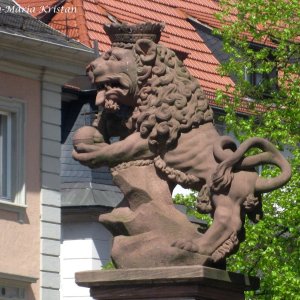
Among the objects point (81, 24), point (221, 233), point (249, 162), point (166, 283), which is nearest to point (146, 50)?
point (249, 162)

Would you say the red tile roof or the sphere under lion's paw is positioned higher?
the red tile roof

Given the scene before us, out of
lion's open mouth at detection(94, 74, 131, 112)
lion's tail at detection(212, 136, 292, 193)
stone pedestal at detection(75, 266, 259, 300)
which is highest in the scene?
lion's open mouth at detection(94, 74, 131, 112)

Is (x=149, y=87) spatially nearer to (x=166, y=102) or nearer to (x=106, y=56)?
(x=166, y=102)

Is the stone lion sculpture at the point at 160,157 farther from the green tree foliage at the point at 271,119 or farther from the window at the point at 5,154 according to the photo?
the window at the point at 5,154

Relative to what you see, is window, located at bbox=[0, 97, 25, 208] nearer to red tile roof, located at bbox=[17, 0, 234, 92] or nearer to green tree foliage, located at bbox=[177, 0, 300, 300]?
green tree foliage, located at bbox=[177, 0, 300, 300]

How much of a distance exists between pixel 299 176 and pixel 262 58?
2.29 meters

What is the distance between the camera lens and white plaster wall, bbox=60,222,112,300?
29.8 m

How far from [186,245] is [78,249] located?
22.0 m

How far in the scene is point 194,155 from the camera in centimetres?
829

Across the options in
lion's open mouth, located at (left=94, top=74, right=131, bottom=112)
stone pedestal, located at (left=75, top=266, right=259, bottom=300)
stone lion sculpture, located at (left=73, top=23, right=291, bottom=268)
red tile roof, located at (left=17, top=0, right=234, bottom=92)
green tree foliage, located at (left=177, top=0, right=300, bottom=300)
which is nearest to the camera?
stone pedestal, located at (left=75, top=266, right=259, bottom=300)

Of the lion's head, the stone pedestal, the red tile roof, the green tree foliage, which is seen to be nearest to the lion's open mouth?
the lion's head

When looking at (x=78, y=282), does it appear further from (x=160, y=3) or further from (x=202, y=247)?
(x=160, y=3)

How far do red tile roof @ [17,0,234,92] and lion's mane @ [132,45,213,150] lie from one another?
21148mm

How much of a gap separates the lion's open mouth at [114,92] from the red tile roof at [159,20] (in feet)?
69.4
